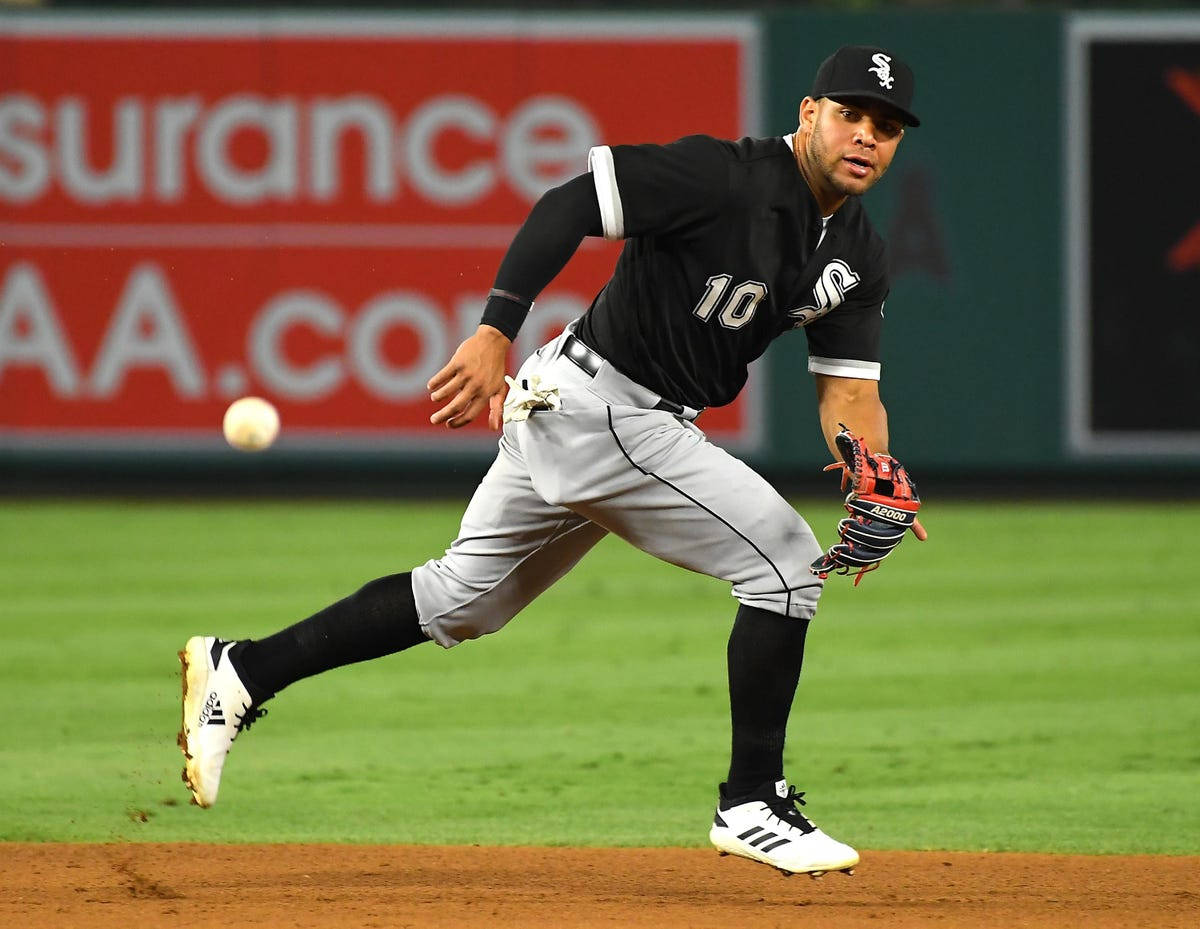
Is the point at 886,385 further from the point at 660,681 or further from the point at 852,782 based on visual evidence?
the point at 852,782

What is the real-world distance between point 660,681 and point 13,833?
3.01m

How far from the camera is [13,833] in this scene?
5340mm

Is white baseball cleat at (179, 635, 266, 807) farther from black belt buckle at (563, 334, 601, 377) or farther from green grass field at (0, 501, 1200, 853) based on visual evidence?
black belt buckle at (563, 334, 601, 377)

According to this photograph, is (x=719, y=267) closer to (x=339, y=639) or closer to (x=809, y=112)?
(x=809, y=112)

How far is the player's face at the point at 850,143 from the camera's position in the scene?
441 cm

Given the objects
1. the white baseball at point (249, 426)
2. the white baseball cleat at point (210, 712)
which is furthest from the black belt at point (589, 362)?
the white baseball at point (249, 426)

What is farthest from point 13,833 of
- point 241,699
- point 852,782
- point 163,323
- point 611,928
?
point 163,323

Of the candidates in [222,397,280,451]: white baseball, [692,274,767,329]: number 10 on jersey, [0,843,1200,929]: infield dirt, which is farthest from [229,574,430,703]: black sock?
[222,397,280,451]: white baseball

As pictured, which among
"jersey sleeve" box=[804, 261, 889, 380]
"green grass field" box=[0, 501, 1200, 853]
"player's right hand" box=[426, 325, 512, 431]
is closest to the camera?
"player's right hand" box=[426, 325, 512, 431]

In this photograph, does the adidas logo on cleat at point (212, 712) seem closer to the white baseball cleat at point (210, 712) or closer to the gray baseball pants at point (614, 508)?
the white baseball cleat at point (210, 712)

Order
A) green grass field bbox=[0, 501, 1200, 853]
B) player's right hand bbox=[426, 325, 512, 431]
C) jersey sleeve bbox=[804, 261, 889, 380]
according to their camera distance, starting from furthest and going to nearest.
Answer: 1. green grass field bbox=[0, 501, 1200, 853]
2. jersey sleeve bbox=[804, 261, 889, 380]
3. player's right hand bbox=[426, 325, 512, 431]

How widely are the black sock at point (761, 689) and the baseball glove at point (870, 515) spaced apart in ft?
0.56

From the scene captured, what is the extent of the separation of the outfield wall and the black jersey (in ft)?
28.5

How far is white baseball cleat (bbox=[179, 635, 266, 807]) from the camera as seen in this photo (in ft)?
15.3
